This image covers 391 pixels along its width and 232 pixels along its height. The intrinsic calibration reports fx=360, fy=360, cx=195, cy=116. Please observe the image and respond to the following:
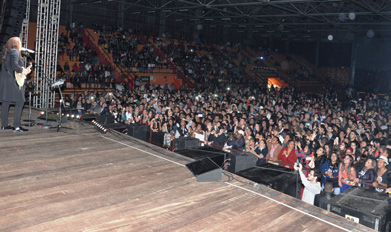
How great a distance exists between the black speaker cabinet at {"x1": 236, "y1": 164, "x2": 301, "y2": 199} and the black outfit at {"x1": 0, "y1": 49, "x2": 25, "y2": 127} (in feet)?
13.2

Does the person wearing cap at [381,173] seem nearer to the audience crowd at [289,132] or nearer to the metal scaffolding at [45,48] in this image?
the audience crowd at [289,132]

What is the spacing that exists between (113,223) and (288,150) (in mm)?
5260

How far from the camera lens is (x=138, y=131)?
903cm

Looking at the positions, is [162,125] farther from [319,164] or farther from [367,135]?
[367,135]

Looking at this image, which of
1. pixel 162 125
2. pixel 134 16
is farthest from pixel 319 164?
pixel 134 16

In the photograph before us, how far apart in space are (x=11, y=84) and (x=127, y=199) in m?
3.74

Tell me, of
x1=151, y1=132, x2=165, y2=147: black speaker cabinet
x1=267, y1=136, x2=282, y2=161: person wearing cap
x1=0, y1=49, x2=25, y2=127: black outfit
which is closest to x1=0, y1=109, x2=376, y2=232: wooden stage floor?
x1=0, y1=49, x2=25, y2=127: black outfit

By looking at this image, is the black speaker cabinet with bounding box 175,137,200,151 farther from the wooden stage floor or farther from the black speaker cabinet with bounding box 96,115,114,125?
the black speaker cabinet with bounding box 96,115,114,125

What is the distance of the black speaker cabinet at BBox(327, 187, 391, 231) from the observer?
4.08m

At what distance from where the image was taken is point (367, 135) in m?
9.22

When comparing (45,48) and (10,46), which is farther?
(45,48)

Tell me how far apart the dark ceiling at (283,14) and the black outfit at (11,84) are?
559 inches

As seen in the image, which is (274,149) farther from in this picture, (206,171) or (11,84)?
(11,84)

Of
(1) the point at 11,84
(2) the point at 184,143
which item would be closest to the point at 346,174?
(2) the point at 184,143
